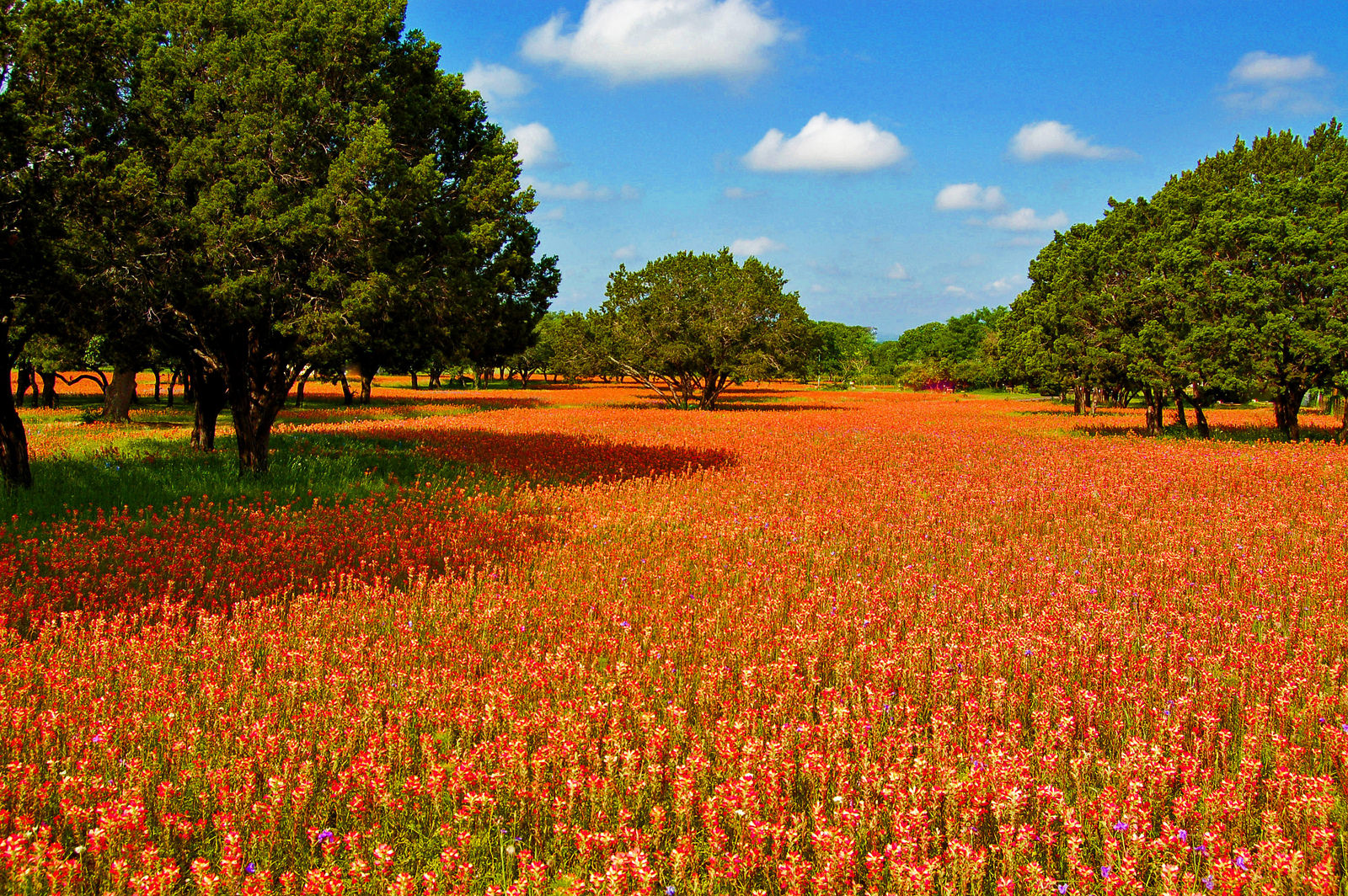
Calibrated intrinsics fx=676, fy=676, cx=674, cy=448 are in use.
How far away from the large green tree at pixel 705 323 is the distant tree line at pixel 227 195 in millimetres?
27559

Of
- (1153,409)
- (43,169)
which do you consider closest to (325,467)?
(43,169)

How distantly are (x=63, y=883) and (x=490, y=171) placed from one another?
14.2m

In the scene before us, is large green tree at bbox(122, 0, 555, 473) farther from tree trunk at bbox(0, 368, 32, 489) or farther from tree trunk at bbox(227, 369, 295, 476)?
tree trunk at bbox(0, 368, 32, 489)

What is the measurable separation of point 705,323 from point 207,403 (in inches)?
1096

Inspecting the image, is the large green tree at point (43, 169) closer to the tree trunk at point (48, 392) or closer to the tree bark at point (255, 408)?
the tree bark at point (255, 408)

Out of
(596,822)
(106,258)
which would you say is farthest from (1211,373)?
(106,258)

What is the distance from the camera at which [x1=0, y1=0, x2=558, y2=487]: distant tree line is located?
9.52 meters

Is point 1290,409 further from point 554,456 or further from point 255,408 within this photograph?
point 255,408

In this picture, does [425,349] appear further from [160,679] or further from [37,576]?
[160,679]

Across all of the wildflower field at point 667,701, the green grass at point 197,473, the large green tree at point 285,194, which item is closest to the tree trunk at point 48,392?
the green grass at point 197,473

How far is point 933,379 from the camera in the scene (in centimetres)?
10450

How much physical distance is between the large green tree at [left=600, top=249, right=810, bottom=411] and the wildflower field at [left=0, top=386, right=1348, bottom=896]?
31.3 metres

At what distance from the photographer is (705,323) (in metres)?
40.1

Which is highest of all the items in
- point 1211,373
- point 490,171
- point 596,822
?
point 490,171
